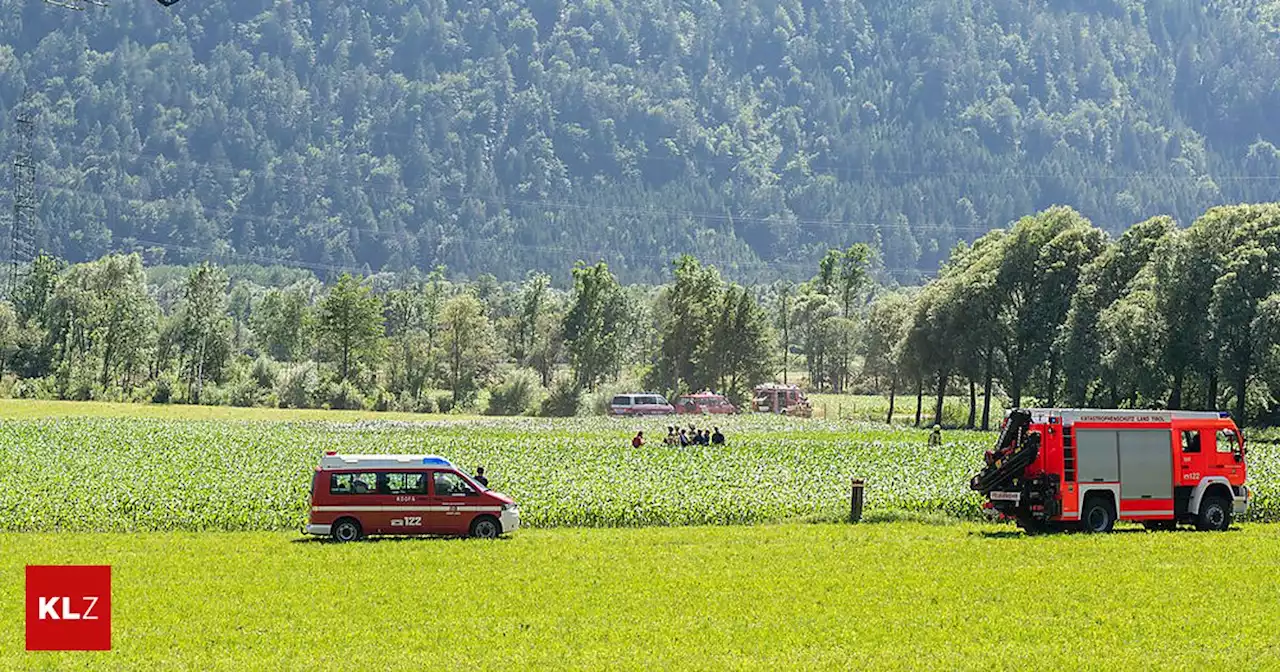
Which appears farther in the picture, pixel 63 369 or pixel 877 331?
pixel 877 331

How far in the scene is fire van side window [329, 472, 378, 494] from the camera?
31.8 metres

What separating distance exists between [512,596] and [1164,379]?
5806 centimetres

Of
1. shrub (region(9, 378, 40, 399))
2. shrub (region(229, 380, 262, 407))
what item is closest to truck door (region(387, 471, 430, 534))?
shrub (region(229, 380, 262, 407))

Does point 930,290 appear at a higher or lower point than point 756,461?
higher

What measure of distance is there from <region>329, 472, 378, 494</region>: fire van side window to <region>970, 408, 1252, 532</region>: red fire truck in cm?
1415

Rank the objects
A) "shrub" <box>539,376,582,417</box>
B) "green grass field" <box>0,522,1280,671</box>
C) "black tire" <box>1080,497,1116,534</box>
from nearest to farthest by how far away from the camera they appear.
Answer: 1. "green grass field" <box>0,522,1280,671</box>
2. "black tire" <box>1080,497,1116,534</box>
3. "shrub" <box>539,376,582,417</box>

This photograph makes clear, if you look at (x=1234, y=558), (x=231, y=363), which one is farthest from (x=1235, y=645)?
(x=231, y=363)

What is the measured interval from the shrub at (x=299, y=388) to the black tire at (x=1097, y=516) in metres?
88.8

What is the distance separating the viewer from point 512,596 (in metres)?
23.0

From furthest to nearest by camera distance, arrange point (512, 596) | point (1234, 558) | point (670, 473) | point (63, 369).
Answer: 1. point (63, 369)
2. point (670, 473)
3. point (1234, 558)
4. point (512, 596)

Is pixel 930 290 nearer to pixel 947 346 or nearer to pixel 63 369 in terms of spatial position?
pixel 947 346

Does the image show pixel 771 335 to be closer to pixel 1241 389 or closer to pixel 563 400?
pixel 563 400

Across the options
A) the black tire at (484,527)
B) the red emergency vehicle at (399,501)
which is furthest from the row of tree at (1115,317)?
the red emergency vehicle at (399,501)

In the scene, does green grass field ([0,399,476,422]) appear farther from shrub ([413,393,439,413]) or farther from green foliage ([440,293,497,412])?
green foliage ([440,293,497,412])
